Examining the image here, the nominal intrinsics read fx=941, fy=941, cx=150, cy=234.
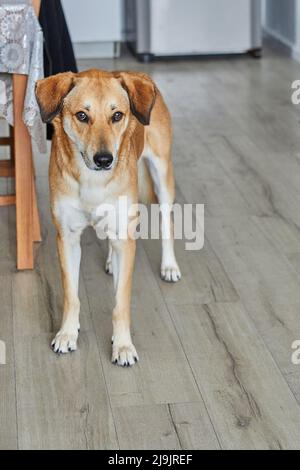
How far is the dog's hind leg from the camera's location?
2771mm

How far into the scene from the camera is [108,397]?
225 centimetres

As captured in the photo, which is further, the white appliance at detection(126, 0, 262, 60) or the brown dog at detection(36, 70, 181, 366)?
the white appliance at detection(126, 0, 262, 60)

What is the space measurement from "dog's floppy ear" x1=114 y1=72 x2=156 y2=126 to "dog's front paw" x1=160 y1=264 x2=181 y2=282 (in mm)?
729

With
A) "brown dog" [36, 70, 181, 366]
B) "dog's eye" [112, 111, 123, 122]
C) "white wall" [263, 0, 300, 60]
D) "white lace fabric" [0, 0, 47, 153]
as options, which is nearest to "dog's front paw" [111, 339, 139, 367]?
"brown dog" [36, 70, 181, 366]

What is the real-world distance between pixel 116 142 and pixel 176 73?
3327mm

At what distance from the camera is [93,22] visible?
5.63 metres

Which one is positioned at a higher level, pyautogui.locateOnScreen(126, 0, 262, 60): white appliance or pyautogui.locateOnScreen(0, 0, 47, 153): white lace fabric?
pyautogui.locateOnScreen(0, 0, 47, 153): white lace fabric

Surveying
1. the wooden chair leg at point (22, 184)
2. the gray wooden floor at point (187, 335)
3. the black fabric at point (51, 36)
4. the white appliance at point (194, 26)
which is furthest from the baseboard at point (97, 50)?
the wooden chair leg at point (22, 184)

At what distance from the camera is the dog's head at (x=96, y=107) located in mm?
2166

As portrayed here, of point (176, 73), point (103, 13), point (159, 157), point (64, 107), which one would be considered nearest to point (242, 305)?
point (159, 157)

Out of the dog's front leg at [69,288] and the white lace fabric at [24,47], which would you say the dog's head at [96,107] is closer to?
the dog's front leg at [69,288]

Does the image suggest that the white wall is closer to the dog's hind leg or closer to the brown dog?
the dog's hind leg

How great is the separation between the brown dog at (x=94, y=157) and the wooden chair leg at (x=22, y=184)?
377mm

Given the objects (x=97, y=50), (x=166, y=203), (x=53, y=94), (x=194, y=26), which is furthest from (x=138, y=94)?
(x=97, y=50)
